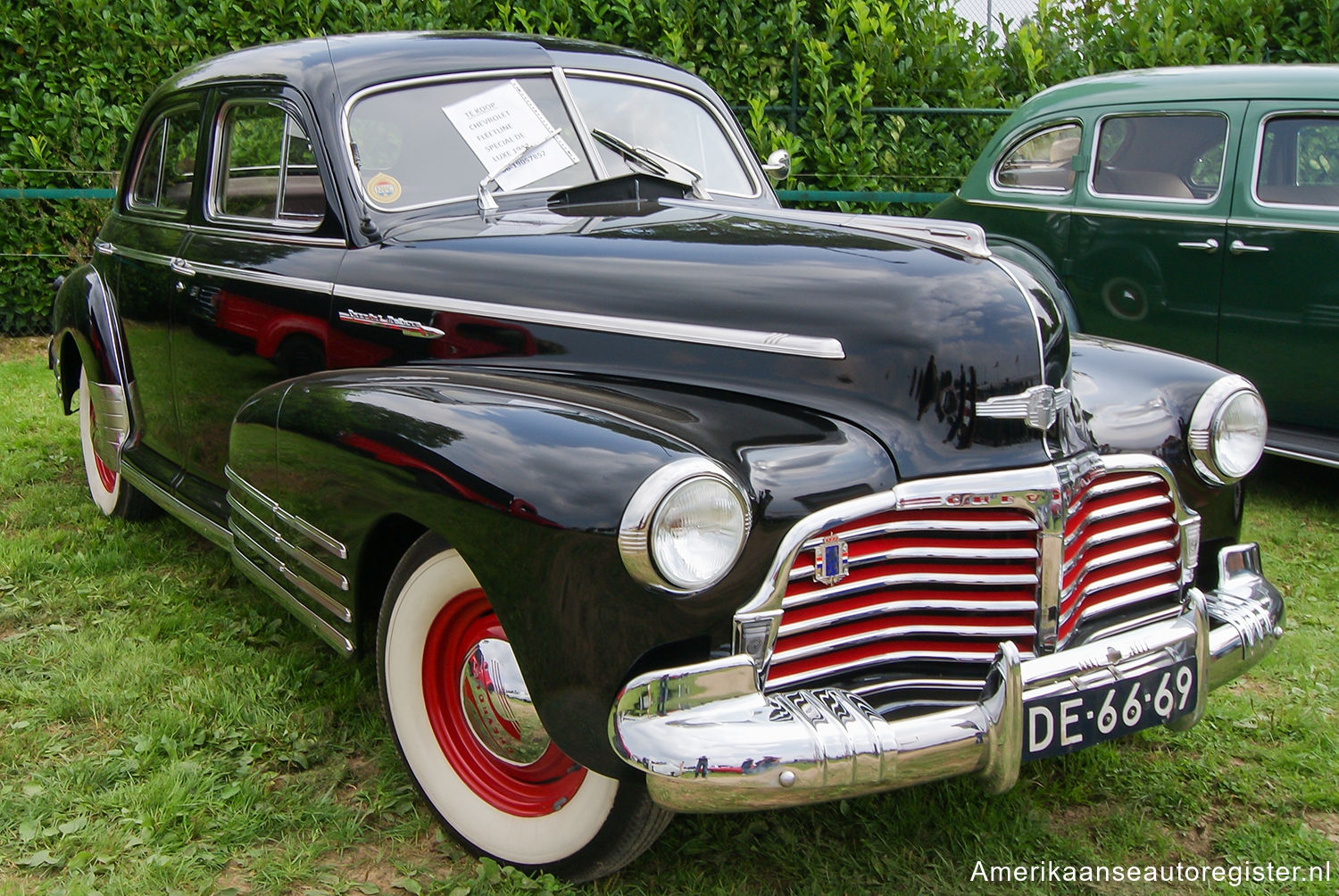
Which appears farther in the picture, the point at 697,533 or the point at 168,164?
the point at 168,164

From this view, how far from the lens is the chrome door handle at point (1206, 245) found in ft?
16.1

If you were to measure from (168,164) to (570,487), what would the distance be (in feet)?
8.98

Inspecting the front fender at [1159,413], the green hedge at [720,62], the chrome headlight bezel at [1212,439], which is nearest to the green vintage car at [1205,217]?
the green hedge at [720,62]

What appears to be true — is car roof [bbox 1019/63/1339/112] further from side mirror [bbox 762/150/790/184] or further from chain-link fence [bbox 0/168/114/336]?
→ chain-link fence [bbox 0/168/114/336]

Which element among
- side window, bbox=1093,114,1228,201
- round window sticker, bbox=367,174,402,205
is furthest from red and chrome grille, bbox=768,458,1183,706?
side window, bbox=1093,114,1228,201

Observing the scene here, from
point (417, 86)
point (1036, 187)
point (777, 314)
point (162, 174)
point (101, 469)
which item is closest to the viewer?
point (777, 314)

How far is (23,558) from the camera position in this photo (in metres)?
3.98

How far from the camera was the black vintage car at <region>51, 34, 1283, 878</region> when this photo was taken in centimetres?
196

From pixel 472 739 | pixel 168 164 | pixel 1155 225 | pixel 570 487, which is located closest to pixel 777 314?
pixel 570 487

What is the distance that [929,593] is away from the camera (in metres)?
2.12

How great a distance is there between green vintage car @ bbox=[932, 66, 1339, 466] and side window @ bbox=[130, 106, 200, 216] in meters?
3.78

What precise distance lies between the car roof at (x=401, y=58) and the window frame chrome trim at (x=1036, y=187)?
267 centimetres
